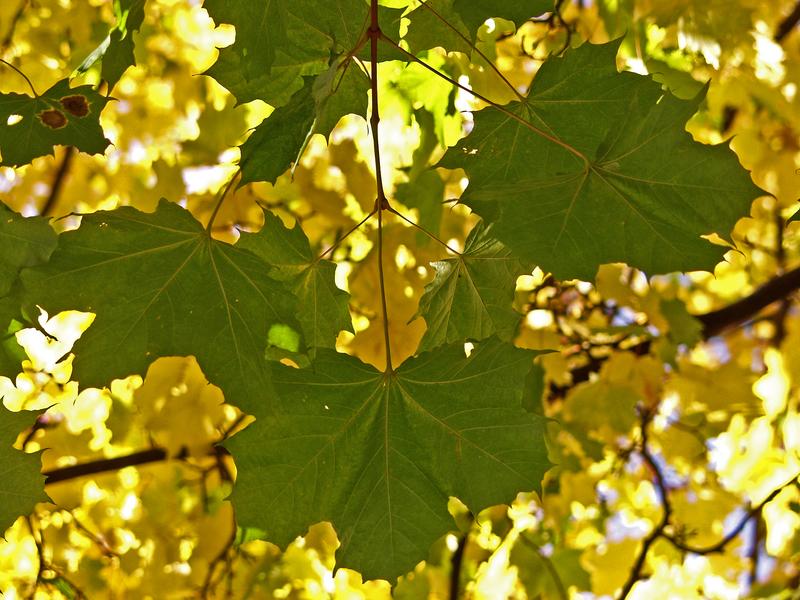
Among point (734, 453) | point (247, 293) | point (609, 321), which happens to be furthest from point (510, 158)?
point (734, 453)

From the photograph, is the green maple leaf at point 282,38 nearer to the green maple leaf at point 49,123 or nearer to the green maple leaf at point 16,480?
the green maple leaf at point 49,123

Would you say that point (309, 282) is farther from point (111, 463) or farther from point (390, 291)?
point (111, 463)

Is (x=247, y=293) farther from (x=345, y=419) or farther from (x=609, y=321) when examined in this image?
(x=609, y=321)

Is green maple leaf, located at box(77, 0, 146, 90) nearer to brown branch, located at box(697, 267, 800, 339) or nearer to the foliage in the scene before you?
the foliage

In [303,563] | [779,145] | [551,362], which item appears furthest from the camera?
[779,145]

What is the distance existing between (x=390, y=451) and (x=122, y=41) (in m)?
0.66

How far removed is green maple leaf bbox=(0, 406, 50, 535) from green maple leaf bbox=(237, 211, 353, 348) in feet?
1.28

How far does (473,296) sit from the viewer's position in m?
1.19

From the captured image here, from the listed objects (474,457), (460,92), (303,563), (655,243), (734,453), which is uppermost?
(460,92)

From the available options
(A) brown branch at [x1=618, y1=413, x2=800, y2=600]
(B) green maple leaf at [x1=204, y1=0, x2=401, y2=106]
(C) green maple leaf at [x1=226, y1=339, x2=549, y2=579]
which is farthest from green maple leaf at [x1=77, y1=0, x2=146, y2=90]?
(A) brown branch at [x1=618, y1=413, x2=800, y2=600]

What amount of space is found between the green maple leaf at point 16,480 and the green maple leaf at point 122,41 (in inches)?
18.9

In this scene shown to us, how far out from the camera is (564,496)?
2623mm

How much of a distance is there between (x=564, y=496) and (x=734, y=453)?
0.63m

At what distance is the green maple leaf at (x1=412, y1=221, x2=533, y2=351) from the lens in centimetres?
116
